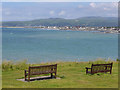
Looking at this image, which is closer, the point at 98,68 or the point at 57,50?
the point at 98,68

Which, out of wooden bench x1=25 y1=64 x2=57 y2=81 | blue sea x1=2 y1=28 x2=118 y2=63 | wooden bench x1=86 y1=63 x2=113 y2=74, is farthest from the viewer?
blue sea x1=2 y1=28 x2=118 y2=63

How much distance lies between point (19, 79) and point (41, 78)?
113cm

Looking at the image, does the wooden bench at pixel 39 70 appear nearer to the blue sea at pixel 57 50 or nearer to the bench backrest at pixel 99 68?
the bench backrest at pixel 99 68

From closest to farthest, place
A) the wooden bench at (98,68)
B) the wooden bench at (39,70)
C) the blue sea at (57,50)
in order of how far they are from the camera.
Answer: the wooden bench at (39,70), the wooden bench at (98,68), the blue sea at (57,50)

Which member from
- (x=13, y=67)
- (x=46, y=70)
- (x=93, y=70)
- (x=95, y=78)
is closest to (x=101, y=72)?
(x=93, y=70)

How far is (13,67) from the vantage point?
17.1m

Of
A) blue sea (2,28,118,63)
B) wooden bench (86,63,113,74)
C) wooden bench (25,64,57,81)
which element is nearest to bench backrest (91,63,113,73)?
wooden bench (86,63,113,74)

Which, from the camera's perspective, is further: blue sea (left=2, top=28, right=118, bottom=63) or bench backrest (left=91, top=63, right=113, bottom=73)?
blue sea (left=2, top=28, right=118, bottom=63)

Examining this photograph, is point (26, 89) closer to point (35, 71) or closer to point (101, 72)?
point (35, 71)

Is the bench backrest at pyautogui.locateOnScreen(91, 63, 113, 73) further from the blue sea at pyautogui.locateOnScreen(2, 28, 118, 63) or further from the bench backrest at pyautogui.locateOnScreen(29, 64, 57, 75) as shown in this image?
the blue sea at pyautogui.locateOnScreen(2, 28, 118, 63)

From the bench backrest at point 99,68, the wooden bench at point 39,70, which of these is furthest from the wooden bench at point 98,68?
the wooden bench at point 39,70

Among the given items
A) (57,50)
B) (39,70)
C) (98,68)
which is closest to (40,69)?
(39,70)

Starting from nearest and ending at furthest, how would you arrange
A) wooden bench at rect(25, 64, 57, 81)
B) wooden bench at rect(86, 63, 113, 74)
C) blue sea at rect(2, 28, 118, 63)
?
wooden bench at rect(25, 64, 57, 81), wooden bench at rect(86, 63, 113, 74), blue sea at rect(2, 28, 118, 63)

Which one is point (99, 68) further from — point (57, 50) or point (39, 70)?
point (57, 50)
